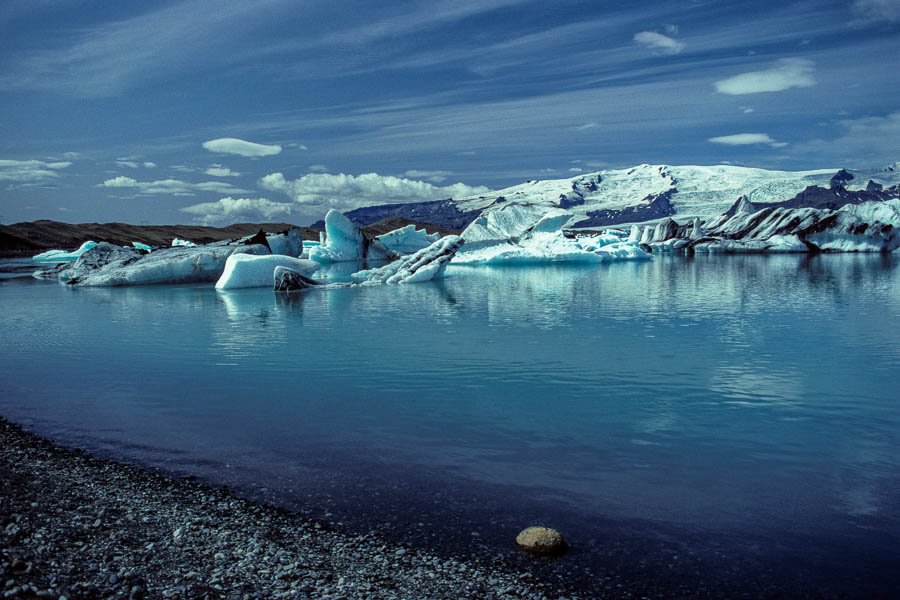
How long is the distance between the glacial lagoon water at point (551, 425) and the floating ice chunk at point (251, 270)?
807cm

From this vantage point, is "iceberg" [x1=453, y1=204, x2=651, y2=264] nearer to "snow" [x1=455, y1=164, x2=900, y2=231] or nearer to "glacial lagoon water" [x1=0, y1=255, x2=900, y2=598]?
"glacial lagoon water" [x1=0, y1=255, x2=900, y2=598]

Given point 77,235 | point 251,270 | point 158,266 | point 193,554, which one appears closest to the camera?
point 193,554

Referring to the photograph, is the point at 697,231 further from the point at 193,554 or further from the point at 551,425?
the point at 193,554

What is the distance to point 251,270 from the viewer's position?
21328 mm

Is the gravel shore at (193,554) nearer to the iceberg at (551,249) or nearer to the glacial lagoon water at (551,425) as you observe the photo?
the glacial lagoon water at (551,425)

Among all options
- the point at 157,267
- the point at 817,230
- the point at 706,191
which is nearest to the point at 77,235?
the point at 157,267

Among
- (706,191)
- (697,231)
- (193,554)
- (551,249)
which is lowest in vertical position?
(193,554)

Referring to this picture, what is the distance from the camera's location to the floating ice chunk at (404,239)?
46.2m

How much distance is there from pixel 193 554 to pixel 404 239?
4531 cm

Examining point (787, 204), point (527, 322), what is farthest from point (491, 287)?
point (787, 204)

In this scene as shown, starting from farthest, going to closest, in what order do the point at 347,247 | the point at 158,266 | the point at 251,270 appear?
the point at 347,247
the point at 158,266
the point at 251,270

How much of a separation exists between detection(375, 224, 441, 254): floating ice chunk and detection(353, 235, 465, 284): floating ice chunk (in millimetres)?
20858

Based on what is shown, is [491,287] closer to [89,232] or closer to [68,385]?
[68,385]

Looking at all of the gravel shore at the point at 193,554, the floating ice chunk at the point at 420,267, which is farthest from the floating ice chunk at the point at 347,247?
the gravel shore at the point at 193,554
